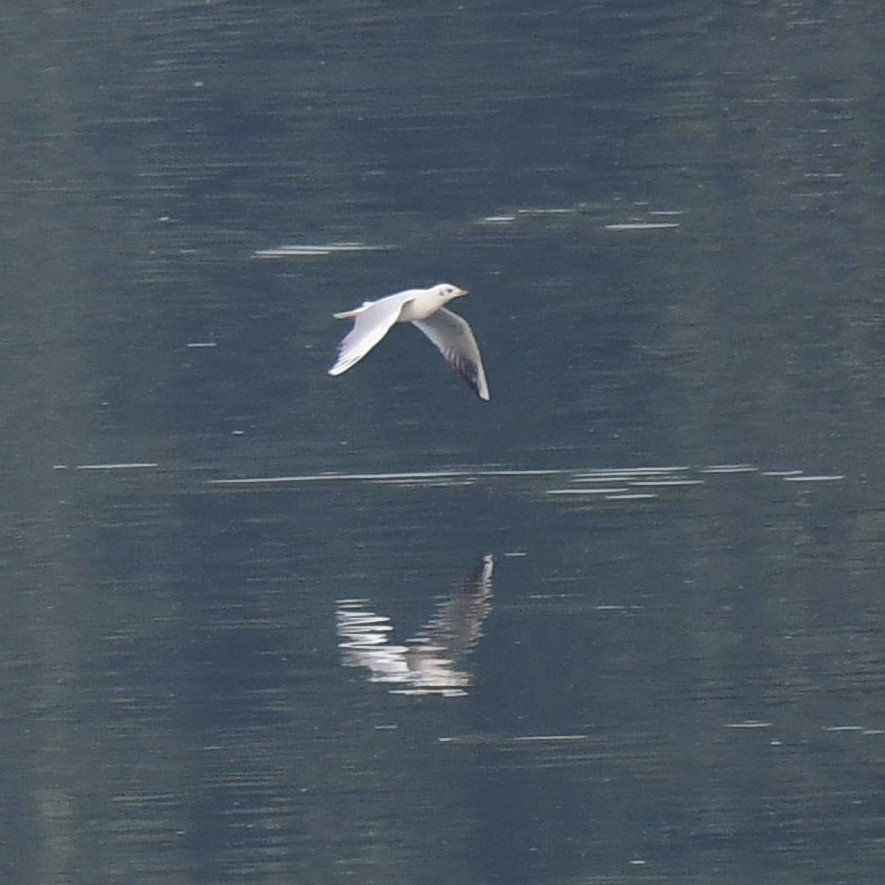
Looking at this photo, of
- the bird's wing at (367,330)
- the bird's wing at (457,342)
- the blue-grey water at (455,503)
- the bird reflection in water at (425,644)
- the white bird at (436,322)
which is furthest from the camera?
the bird's wing at (457,342)

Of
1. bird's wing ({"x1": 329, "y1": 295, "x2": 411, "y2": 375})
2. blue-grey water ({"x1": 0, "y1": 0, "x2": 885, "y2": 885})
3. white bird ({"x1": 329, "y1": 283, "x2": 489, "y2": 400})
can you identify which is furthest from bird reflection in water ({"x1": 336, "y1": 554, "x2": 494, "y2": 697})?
white bird ({"x1": 329, "y1": 283, "x2": 489, "y2": 400})

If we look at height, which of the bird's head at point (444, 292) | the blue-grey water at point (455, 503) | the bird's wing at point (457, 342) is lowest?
the blue-grey water at point (455, 503)

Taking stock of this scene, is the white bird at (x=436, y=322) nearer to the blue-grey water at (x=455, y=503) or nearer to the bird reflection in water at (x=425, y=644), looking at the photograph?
the blue-grey water at (x=455, y=503)

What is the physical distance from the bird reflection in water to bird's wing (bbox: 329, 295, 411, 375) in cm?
137

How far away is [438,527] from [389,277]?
4.85 meters

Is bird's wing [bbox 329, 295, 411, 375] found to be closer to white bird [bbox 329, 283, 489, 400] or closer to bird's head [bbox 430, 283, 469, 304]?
white bird [bbox 329, 283, 489, 400]

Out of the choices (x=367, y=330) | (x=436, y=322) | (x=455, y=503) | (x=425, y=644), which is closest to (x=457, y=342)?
(x=436, y=322)

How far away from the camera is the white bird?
10.5 metres

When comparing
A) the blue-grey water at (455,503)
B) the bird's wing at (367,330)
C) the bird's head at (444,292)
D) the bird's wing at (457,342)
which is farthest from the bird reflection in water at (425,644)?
the bird's head at (444,292)

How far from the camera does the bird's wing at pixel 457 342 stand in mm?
10758

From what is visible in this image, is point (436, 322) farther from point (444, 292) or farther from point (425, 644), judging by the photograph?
point (425, 644)

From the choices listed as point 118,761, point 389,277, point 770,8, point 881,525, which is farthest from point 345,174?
point 118,761

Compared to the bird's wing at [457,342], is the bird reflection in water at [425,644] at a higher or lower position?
lower

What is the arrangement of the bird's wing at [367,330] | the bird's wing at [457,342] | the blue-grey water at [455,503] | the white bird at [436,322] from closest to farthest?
the blue-grey water at [455,503]
the bird's wing at [367,330]
the white bird at [436,322]
the bird's wing at [457,342]
